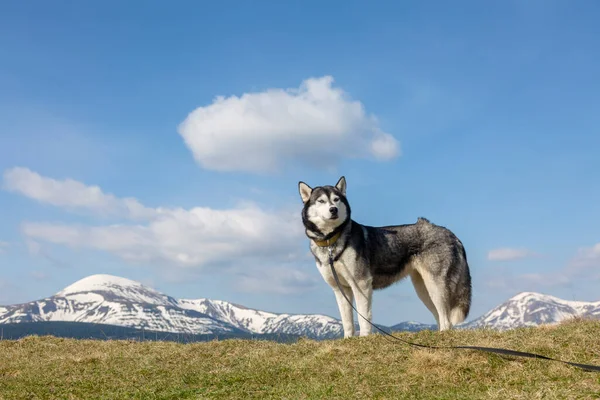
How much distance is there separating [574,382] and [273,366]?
5601 millimetres

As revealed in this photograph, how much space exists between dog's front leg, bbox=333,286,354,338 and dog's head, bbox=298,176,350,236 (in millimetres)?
1631

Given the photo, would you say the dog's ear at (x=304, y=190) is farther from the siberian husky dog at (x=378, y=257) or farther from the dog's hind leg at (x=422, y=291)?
the dog's hind leg at (x=422, y=291)

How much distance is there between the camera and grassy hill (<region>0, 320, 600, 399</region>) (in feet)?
32.0

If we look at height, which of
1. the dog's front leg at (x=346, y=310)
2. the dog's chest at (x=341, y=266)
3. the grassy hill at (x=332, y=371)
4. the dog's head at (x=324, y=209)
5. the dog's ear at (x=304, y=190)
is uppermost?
the dog's ear at (x=304, y=190)

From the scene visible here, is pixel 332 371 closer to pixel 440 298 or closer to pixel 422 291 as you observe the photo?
pixel 440 298

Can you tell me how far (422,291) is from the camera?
1570 cm

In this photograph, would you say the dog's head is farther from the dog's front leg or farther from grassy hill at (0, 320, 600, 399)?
grassy hill at (0, 320, 600, 399)

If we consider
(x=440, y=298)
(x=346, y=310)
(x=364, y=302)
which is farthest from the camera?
(x=440, y=298)

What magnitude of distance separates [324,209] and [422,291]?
4.02 m

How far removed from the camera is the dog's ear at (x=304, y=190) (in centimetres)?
1441

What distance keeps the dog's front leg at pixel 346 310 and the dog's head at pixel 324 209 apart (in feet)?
5.35

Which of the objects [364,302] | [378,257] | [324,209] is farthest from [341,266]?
[324,209]

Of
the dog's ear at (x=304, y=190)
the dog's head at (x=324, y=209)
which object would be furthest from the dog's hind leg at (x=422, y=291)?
the dog's ear at (x=304, y=190)

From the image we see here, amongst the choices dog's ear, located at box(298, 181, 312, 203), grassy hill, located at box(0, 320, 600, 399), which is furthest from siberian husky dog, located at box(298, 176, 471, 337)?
grassy hill, located at box(0, 320, 600, 399)
